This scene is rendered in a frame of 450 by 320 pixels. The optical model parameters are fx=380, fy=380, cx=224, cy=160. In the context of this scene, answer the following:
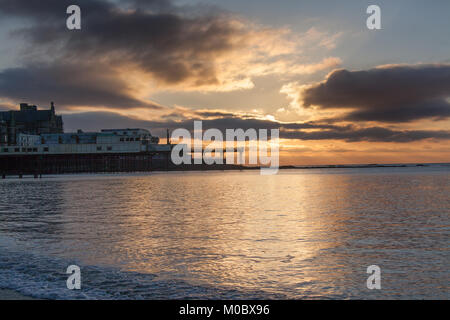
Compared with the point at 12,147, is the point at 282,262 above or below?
below

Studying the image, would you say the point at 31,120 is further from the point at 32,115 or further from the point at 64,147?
the point at 64,147

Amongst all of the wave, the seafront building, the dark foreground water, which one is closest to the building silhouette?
the seafront building

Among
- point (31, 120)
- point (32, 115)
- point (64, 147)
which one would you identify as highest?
point (32, 115)

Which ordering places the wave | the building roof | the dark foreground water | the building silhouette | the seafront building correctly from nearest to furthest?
the wave < the dark foreground water < the seafront building < the building silhouette < the building roof

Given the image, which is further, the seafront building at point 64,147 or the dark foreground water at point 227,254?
the seafront building at point 64,147

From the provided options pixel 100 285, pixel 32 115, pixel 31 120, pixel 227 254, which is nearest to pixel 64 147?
pixel 31 120

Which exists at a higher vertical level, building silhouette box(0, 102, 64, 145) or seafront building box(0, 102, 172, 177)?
building silhouette box(0, 102, 64, 145)

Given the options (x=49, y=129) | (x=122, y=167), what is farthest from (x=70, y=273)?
(x=49, y=129)

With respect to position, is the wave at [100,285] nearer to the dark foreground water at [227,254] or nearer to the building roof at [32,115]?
the dark foreground water at [227,254]

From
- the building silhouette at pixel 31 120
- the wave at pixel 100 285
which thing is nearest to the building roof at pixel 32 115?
the building silhouette at pixel 31 120

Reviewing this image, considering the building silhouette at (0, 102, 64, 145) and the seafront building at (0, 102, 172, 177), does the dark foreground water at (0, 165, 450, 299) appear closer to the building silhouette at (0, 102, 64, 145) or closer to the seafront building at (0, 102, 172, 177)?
the seafront building at (0, 102, 172, 177)
